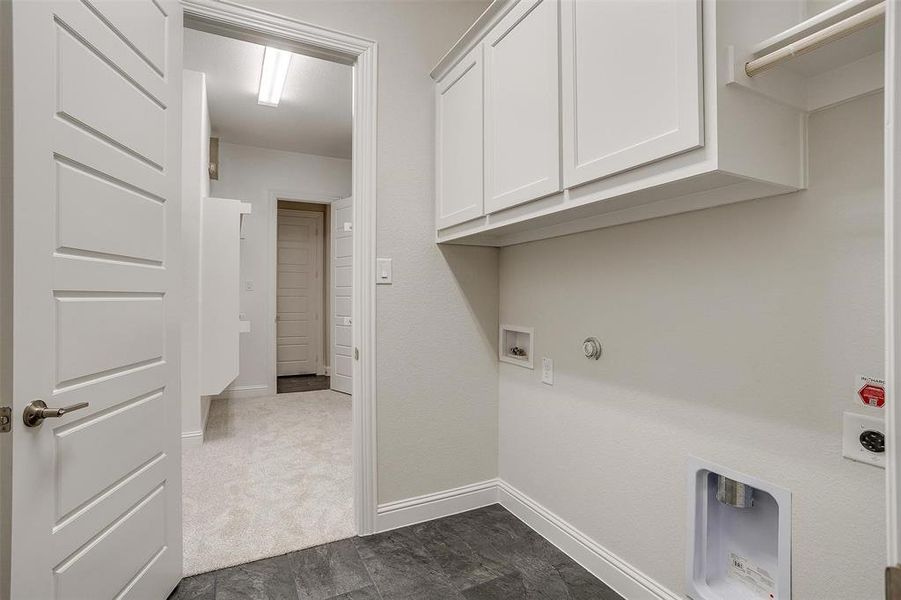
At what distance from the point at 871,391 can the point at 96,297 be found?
205 cm

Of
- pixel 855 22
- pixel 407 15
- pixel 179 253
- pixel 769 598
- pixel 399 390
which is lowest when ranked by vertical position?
pixel 769 598

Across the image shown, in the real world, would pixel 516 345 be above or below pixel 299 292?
below

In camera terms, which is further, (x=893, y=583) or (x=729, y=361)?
(x=729, y=361)

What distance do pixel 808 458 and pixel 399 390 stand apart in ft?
5.11

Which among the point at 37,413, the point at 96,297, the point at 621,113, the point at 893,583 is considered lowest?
the point at 893,583

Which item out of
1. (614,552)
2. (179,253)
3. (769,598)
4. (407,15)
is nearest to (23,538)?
(179,253)

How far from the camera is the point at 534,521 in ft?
6.85

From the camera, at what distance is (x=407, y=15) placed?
7.22ft

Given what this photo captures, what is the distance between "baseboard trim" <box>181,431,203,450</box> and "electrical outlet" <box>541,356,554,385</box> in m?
2.70

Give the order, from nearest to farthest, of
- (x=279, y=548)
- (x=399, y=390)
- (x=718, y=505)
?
(x=718, y=505) < (x=279, y=548) < (x=399, y=390)

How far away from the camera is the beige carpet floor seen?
200cm

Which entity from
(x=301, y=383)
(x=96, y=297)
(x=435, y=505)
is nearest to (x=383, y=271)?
(x=96, y=297)

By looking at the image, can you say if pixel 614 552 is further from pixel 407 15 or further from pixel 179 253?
pixel 407 15

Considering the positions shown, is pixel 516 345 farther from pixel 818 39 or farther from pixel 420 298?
pixel 818 39
